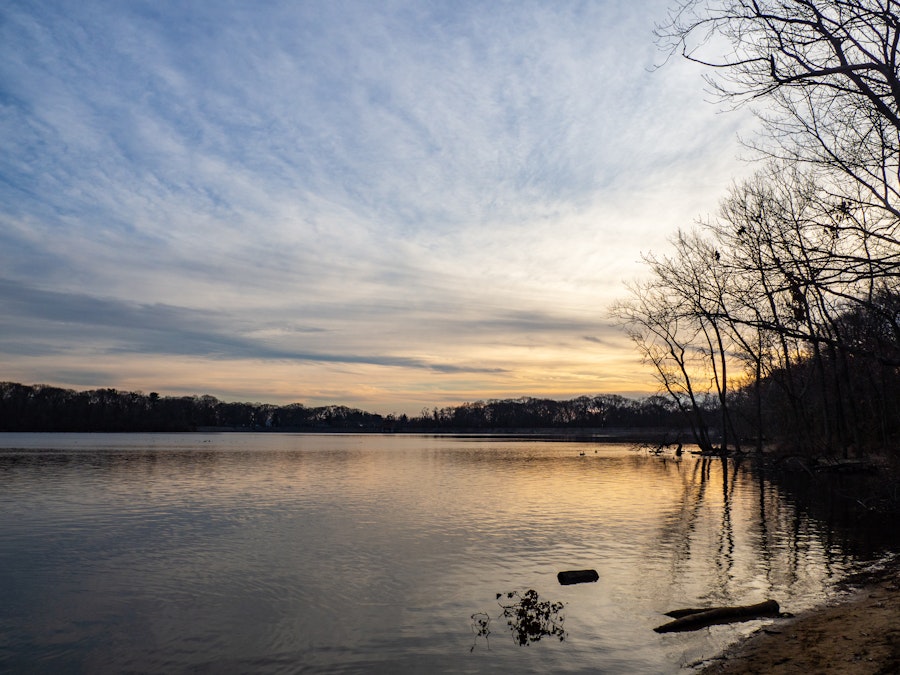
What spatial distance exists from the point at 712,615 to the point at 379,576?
8495 millimetres

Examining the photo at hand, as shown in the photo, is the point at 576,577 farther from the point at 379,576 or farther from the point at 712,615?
the point at 379,576

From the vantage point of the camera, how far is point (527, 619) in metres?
12.7

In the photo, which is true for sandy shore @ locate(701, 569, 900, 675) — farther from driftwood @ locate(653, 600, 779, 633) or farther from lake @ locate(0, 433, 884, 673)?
lake @ locate(0, 433, 884, 673)

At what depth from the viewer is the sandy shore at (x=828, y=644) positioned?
891 cm

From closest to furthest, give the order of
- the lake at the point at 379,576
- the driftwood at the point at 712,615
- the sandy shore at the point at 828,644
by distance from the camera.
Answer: the sandy shore at the point at 828,644, the lake at the point at 379,576, the driftwood at the point at 712,615

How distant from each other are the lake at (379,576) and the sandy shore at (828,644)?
0.75 m

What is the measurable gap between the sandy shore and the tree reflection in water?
129 inches

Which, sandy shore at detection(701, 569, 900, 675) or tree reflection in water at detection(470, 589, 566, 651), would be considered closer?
sandy shore at detection(701, 569, 900, 675)

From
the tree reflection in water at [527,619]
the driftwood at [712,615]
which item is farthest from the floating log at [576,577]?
the driftwood at [712,615]

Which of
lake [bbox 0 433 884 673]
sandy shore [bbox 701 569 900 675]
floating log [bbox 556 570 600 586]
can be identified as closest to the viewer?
sandy shore [bbox 701 569 900 675]

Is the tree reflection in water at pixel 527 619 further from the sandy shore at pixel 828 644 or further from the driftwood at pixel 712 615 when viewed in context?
the sandy shore at pixel 828 644

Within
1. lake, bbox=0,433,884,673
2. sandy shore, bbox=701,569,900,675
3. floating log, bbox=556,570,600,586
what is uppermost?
sandy shore, bbox=701,569,900,675

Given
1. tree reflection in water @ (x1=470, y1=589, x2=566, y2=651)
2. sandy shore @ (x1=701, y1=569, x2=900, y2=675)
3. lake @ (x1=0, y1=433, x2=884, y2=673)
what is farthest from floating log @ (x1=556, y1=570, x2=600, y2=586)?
sandy shore @ (x1=701, y1=569, x2=900, y2=675)

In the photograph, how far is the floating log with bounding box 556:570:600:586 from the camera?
609 inches
